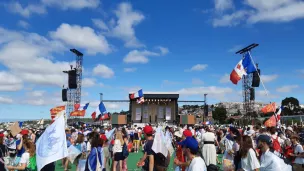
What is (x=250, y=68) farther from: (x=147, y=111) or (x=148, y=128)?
(x=147, y=111)

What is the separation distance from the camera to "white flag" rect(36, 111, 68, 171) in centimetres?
498

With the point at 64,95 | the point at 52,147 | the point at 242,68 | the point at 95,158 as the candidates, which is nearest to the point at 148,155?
the point at 95,158

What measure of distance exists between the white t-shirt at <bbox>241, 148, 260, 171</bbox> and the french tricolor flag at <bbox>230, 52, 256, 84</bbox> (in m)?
8.39

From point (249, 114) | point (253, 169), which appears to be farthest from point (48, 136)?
point (249, 114)

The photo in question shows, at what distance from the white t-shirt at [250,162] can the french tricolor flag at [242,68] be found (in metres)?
8.39

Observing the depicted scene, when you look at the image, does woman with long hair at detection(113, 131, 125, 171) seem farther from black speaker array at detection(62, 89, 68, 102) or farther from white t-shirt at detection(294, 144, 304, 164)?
black speaker array at detection(62, 89, 68, 102)

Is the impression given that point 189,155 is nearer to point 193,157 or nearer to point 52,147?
point 193,157

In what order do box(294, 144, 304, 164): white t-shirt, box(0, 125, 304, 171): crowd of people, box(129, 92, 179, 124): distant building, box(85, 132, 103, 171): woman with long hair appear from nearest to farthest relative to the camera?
1. box(0, 125, 304, 171): crowd of people
2. box(85, 132, 103, 171): woman with long hair
3. box(294, 144, 304, 164): white t-shirt
4. box(129, 92, 179, 124): distant building

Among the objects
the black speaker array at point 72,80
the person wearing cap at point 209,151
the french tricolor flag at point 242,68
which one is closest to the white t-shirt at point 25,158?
the person wearing cap at point 209,151

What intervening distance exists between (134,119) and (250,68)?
134 feet

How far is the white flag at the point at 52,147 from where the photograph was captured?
498 cm

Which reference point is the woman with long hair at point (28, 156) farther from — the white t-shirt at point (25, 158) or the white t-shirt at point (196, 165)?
the white t-shirt at point (196, 165)

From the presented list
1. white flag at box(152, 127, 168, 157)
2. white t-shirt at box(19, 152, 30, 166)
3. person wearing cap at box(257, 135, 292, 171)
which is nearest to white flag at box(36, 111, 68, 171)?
white t-shirt at box(19, 152, 30, 166)

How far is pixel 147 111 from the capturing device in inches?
2090
